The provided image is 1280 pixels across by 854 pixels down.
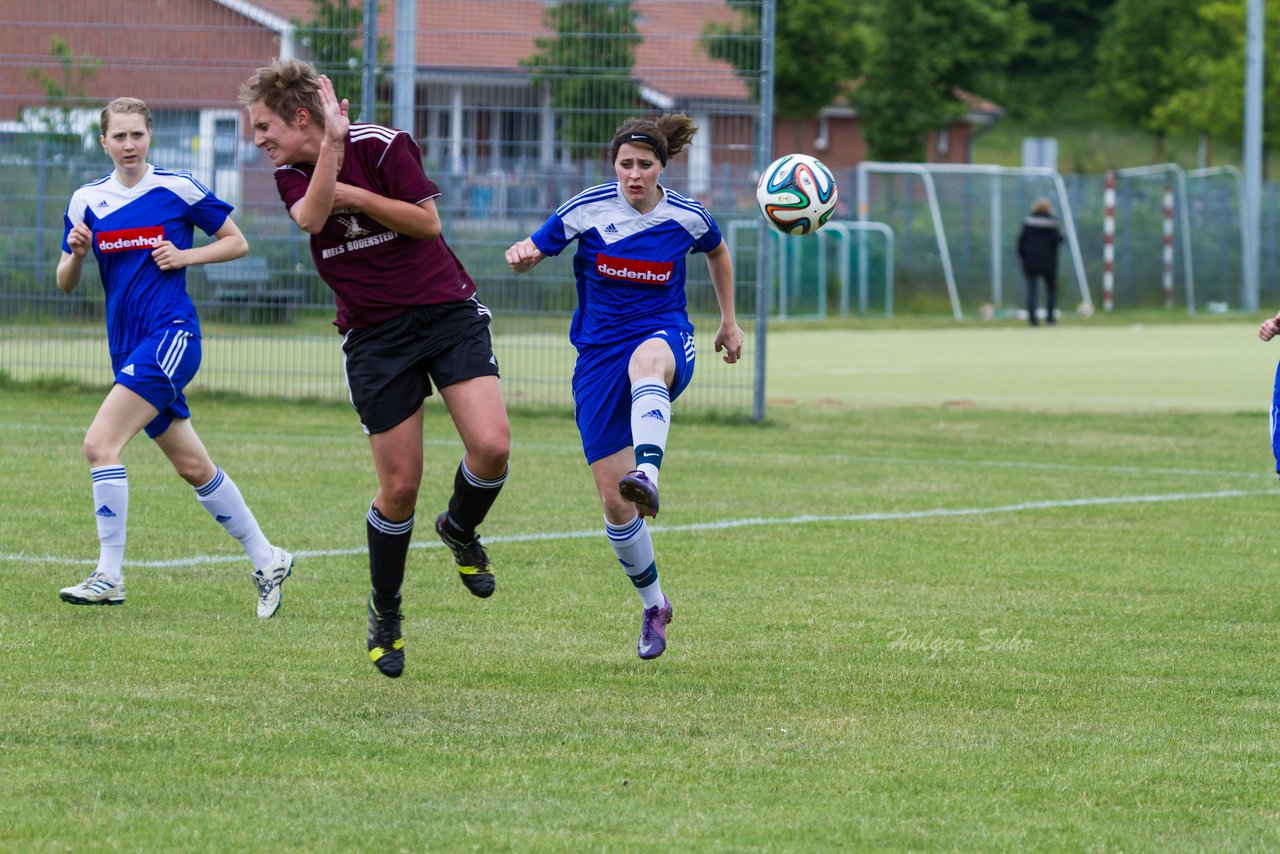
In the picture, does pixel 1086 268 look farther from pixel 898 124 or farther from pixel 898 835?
pixel 898 835

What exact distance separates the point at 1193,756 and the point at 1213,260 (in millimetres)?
35598

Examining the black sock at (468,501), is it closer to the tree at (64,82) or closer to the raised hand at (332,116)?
the raised hand at (332,116)

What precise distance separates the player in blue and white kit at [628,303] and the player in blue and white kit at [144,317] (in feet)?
4.71

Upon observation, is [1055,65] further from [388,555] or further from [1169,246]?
[388,555]

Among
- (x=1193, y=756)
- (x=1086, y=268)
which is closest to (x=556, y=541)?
(x=1193, y=756)

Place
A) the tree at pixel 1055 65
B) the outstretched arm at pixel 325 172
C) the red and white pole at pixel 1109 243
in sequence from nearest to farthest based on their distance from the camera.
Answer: the outstretched arm at pixel 325 172, the red and white pole at pixel 1109 243, the tree at pixel 1055 65

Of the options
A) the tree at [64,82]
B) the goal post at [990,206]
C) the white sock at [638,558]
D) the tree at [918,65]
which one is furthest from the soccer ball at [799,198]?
the tree at [918,65]

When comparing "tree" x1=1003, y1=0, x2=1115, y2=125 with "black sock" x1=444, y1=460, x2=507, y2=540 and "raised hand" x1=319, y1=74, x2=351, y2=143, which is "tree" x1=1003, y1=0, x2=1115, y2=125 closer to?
"black sock" x1=444, y1=460, x2=507, y2=540

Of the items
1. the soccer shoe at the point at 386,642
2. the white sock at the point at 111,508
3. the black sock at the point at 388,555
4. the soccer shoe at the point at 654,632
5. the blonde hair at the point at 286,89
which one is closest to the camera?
the blonde hair at the point at 286,89

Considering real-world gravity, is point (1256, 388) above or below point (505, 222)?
below

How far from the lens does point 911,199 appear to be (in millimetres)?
36281

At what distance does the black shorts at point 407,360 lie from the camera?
20.8 ft

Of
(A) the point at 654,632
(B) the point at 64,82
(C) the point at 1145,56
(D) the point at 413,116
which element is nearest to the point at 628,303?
(A) the point at 654,632

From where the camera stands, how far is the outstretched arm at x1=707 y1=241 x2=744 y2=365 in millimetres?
7352
